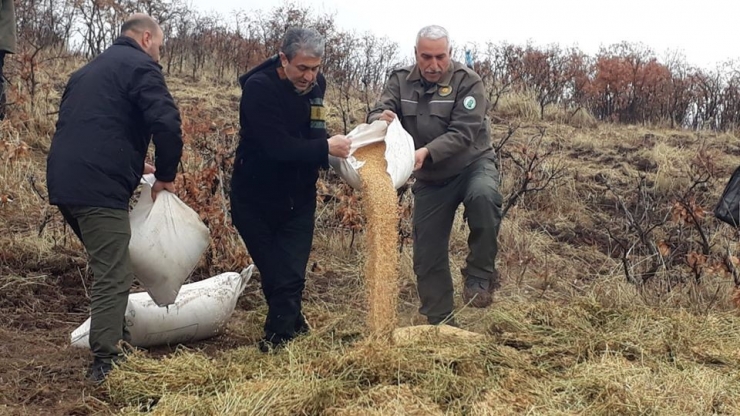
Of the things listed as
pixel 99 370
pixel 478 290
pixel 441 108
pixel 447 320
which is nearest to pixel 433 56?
pixel 441 108

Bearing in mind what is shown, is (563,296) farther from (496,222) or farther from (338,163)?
(338,163)

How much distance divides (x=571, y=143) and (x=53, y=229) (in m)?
7.02

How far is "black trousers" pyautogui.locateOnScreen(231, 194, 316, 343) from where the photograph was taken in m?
4.38

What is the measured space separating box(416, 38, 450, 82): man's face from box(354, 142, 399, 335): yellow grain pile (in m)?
0.74

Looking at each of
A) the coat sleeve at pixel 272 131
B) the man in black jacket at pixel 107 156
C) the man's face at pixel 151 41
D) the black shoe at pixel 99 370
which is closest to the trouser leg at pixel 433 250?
the coat sleeve at pixel 272 131

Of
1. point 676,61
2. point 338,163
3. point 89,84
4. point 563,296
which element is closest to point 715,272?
point 563,296

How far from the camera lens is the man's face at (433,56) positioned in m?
4.70

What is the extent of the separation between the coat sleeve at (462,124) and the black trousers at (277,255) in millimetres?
860

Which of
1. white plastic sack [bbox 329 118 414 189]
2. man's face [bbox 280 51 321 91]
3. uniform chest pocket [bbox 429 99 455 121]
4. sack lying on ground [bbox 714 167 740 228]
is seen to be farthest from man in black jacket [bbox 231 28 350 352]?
sack lying on ground [bbox 714 167 740 228]

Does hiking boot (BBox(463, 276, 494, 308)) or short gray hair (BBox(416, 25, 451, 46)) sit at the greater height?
short gray hair (BBox(416, 25, 451, 46))

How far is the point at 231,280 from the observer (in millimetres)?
5020

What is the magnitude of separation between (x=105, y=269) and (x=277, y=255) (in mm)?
944

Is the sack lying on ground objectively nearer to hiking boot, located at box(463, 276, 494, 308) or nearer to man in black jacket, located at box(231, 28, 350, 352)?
hiking boot, located at box(463, 276, 494, 308)

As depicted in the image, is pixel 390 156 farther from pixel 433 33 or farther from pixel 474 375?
pixel 474 375
